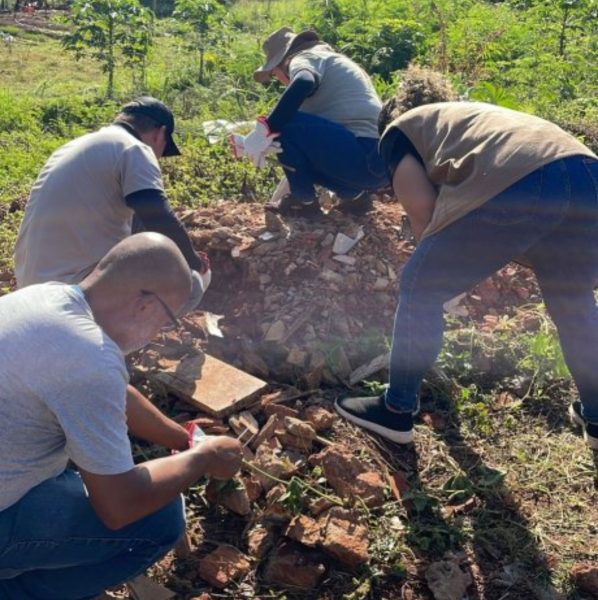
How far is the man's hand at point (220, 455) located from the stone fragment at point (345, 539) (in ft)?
1.31

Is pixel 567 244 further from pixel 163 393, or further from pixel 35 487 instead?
pixel 35 487

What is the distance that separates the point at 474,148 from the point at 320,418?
1193mm

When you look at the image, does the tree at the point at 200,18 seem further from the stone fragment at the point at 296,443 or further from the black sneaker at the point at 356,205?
the stone fragment at the point at 296,443

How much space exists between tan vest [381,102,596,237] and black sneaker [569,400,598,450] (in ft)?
3.43

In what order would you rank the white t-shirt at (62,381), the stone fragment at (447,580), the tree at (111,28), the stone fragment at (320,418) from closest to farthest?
the white t-shirt at (62,381) → the stone fragment at (447,580) → the stone fragment at (320,418) → the tree at (111,28)

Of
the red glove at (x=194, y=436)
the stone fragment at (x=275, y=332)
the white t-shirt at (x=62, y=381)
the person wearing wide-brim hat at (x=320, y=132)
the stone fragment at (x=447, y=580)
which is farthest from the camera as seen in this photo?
the person wearing wide-brim hat at (x=320, y=132)

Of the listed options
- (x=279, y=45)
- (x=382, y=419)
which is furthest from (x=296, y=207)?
(x=382, y=419)

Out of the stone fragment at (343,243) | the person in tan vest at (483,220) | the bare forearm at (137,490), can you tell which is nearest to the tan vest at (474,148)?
the person in tan vest at (483,220)

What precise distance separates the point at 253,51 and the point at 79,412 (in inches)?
310

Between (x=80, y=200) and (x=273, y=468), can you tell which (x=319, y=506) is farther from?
(x=80, y=200)

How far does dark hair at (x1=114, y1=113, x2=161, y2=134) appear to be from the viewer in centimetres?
355

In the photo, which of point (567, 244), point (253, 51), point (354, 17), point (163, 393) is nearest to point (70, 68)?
point (253, 51)

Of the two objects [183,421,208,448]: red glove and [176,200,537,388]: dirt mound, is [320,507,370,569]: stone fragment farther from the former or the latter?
[176,200,537,388]: dirt mound

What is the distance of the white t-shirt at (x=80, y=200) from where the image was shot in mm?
3256
